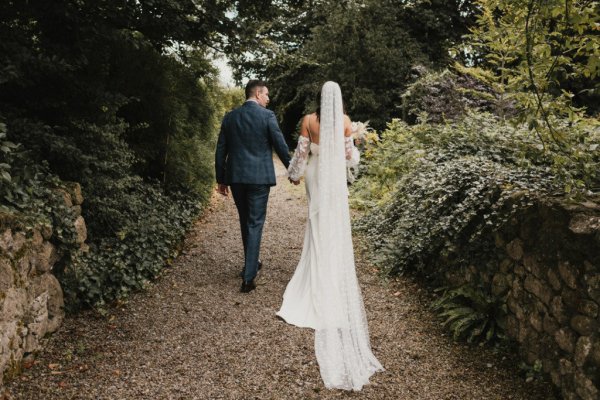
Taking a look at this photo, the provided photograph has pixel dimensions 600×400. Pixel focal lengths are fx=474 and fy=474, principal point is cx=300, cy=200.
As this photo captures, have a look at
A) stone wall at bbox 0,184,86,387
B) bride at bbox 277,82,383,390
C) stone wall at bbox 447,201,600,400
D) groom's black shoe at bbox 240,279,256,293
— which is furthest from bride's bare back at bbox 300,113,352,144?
stone wall at bbox 0,184,86,387

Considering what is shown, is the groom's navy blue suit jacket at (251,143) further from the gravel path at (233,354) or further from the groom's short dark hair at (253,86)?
the gravel path at (233,354)

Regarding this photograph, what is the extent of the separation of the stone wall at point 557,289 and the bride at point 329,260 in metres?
1.29

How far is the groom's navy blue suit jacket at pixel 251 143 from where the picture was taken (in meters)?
5.34

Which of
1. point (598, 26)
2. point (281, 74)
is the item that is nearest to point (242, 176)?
point (598, 26)

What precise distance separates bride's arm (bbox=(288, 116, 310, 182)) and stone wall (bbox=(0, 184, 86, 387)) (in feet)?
8.26

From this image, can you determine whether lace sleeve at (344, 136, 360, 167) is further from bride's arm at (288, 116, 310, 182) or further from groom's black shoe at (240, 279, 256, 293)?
groom's black shoe at (240, 279, 256, 293)

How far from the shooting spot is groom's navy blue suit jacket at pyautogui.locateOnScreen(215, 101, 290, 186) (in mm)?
5344

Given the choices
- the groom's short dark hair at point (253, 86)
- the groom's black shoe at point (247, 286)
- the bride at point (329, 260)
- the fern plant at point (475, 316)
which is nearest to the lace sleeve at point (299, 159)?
the bride at point (329, 260)

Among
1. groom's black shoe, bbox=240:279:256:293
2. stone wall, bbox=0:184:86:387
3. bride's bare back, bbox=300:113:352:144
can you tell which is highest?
Result: bride's bare back, bbox=300:113:352:144

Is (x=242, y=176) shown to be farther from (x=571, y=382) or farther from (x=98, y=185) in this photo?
(x=571, y=382)

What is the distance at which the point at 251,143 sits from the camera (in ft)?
17.7

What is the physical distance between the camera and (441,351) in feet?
14.1

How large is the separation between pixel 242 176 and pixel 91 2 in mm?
2758

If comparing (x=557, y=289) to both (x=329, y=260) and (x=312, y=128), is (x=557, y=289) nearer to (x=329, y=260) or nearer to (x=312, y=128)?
(x=329, y=260)
